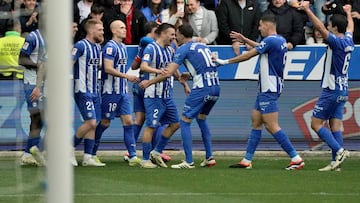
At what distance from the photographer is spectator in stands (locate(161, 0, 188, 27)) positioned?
1627 cm

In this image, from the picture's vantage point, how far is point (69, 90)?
5.07 metres

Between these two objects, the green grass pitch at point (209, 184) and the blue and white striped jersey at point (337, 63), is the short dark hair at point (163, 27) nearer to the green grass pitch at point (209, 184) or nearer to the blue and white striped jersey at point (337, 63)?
the green grass pitch at point (209, 184)

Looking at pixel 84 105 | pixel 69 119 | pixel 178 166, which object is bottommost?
pixel 178 166

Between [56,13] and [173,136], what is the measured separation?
11226 millimetres

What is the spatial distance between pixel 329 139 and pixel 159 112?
241 centimetres

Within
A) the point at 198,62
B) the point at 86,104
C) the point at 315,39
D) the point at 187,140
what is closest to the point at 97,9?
the point at 86,104

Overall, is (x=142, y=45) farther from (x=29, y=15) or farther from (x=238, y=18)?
(x=29, y=15)

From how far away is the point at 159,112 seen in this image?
47.3 ft

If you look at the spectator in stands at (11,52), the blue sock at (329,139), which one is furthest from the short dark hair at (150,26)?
the spectator in stands at (11,52)

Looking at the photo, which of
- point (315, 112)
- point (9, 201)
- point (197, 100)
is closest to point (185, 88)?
point (197, 100)

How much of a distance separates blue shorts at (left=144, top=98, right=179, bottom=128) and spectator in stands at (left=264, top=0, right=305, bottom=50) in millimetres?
2619

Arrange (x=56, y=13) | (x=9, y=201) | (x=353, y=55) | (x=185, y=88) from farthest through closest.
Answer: (x=353, y=55)
(x=185, y=88)
(x=9, y=201)
(x=56, y=13)

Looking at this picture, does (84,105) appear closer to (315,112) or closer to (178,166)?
(178,166)

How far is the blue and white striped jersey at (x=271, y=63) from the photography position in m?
13.8
